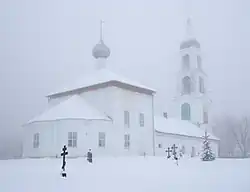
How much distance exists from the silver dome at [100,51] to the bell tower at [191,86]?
579 inches

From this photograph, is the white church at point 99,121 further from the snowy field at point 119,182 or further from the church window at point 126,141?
the snowy field at point 119,182

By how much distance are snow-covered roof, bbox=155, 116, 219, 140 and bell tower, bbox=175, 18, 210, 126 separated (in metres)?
1.76

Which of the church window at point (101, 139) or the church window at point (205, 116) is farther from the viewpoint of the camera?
the church window at point (205, 116)

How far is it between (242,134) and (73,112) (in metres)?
34.0

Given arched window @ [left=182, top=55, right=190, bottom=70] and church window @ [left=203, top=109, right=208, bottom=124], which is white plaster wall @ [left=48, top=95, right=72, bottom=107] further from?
church window @ [left=203, top=109, right=208, bottom=124]

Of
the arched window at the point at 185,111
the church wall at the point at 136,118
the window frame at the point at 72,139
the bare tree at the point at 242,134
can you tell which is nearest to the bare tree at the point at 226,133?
the bare tree at the point at 242,134

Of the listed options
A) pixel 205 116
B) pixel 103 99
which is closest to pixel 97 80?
pixel 103 99

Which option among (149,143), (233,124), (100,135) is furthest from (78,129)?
(233,124)

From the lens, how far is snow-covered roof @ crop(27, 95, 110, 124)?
31.2 meters

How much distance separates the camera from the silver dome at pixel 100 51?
4025 cm

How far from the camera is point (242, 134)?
57906 mm

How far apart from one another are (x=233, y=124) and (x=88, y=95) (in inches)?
1370

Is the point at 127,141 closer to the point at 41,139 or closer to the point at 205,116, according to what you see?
the point at 41,139

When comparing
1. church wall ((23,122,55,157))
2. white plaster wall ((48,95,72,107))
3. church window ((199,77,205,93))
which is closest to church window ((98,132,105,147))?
church wall ((23,122,55,157))
